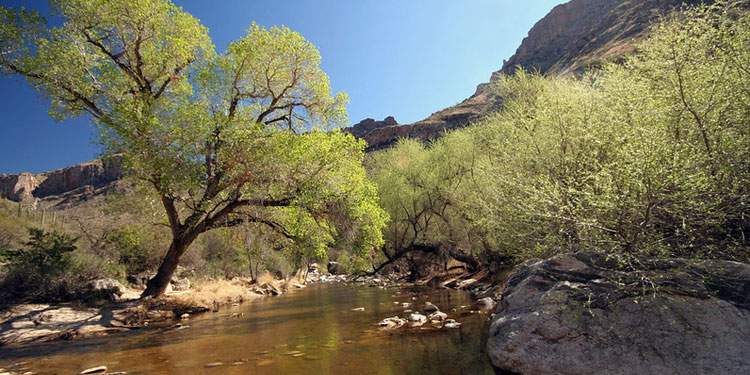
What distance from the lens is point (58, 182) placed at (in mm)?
70875

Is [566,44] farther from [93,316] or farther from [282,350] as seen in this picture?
[93,316]

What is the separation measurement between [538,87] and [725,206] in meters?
11.7

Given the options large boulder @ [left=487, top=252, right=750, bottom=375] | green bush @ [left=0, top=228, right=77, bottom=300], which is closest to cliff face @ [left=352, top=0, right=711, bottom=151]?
green bush @ [left=0, top=228, right=77, bottom=300]

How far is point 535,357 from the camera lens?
4543mm

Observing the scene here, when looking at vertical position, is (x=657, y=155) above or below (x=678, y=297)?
above

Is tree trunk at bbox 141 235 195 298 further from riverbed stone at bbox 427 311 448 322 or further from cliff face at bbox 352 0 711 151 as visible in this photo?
cliff face at bbox 352 0 711 151

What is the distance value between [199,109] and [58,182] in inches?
Answer: 3335

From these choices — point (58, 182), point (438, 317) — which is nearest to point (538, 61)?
point (438, 317)

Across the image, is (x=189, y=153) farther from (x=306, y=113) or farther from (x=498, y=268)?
(x=498, y=268)

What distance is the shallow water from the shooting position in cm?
565

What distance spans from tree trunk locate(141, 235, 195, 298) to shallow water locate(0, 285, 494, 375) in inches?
110

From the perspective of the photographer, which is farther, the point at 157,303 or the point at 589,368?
the point at 157,303

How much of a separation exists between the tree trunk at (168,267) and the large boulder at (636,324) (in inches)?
438

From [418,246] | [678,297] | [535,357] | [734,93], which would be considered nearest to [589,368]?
[535,357]
